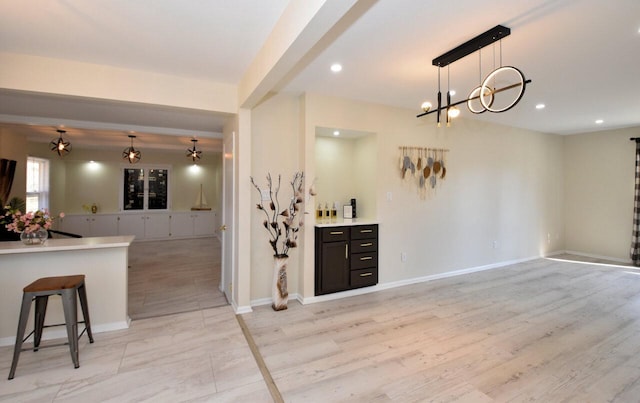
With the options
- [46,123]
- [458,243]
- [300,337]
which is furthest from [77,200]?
[458,243]

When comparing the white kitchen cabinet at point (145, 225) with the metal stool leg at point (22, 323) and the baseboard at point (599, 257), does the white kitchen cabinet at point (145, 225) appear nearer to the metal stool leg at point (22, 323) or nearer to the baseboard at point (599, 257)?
the metal stool leg at point (22, 323)

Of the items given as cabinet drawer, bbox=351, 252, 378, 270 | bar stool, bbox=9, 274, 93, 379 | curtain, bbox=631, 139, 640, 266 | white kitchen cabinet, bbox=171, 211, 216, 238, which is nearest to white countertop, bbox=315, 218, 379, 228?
cabinet drawer, bbox=351, 252, 378, 270

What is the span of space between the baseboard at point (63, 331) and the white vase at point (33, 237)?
0.83 metres

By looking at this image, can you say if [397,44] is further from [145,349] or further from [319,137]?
[145,349]

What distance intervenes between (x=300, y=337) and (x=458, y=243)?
3273 mm

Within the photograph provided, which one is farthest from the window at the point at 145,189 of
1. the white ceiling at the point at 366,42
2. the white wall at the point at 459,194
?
the white wall at the point at 459,194

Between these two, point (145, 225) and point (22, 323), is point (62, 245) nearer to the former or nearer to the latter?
point (22, 323)

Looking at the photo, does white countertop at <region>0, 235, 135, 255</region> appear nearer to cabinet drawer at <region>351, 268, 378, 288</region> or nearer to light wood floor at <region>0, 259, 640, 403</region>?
light wood floor at <region>0, 259, 640, 403</region>

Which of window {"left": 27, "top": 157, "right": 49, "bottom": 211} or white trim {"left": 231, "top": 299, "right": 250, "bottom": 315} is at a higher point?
window {"left": 27, "top": 157, "right": 49, "bottom": 211}

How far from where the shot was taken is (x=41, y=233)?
2752 millimetres

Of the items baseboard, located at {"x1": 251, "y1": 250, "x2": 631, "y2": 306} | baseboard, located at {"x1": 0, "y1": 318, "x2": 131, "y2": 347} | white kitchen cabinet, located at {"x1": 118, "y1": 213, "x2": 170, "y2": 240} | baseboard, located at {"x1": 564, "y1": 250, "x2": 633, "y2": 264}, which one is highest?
white kitchen cabinet, located at {"x1": 118, "y1": 213, "x2": 170, "y2": 240}

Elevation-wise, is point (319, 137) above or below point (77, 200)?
above

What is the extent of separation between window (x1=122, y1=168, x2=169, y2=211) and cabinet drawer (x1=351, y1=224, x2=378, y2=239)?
6.62m

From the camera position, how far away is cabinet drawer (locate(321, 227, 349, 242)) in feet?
12.1
